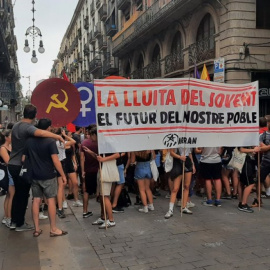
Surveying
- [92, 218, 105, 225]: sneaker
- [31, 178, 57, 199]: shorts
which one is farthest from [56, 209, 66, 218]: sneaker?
[31, 178, 57, 199]: shorts

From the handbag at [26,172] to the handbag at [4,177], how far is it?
649 mm

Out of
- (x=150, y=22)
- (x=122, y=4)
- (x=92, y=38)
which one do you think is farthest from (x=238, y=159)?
(x=92, y=38)

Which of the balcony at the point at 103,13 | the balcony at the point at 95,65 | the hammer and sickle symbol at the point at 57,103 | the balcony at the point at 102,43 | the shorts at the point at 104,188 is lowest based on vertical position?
the shorts at the point at 104,188

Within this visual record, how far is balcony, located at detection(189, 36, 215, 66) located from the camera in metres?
15.0

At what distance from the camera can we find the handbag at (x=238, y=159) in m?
6.45

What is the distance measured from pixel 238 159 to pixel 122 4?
2356 cm

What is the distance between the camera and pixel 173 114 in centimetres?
576

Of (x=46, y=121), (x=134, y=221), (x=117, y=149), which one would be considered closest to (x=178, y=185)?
(x=134, y=221)

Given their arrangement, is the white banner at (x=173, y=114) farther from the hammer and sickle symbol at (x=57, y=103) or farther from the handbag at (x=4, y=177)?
the handbag at (x=4, y=177)

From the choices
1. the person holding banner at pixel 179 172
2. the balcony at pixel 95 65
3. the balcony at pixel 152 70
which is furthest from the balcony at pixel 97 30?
the person holding banner at pixel 179 172

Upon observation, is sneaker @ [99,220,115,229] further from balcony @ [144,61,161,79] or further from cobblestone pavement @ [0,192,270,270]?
balcony @ [144,61,161,79]

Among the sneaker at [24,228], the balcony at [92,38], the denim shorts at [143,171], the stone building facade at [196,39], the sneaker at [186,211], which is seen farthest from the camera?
the balcony at [92,38]

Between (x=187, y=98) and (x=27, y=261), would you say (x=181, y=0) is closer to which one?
(x=187, y=98)

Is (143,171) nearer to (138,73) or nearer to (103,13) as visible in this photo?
(138,73)
